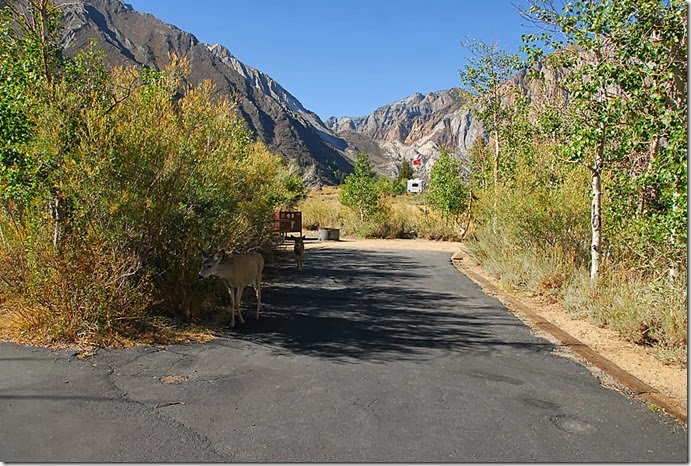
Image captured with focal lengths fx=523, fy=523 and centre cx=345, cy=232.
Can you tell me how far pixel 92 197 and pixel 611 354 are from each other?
7138 millimetres

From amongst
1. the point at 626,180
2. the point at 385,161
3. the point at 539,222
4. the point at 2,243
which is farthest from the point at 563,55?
the point at 385,161

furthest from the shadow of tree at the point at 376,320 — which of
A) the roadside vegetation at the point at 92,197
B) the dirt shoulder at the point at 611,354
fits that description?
the roadside vegetation at the point at 92,197

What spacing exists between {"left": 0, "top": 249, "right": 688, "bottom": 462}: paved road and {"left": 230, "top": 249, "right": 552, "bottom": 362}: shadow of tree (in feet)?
0.18

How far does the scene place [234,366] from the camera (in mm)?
6109

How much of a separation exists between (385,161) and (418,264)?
16191 centimetres

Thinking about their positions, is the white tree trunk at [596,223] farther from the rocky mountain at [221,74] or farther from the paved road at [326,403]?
the rocky mountain at [221,74]

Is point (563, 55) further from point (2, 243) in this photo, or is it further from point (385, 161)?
point (385, 161)

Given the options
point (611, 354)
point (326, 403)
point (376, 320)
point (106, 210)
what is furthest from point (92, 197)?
point (611, 354)

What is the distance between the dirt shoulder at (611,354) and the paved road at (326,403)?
34 cm

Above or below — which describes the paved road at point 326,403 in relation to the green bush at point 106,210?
below

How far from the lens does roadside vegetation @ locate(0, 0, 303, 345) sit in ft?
21.7

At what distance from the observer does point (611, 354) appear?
7.06 m

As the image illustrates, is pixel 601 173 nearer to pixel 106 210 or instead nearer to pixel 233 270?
pixel 233 270

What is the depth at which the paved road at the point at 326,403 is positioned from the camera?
4.07 metres
